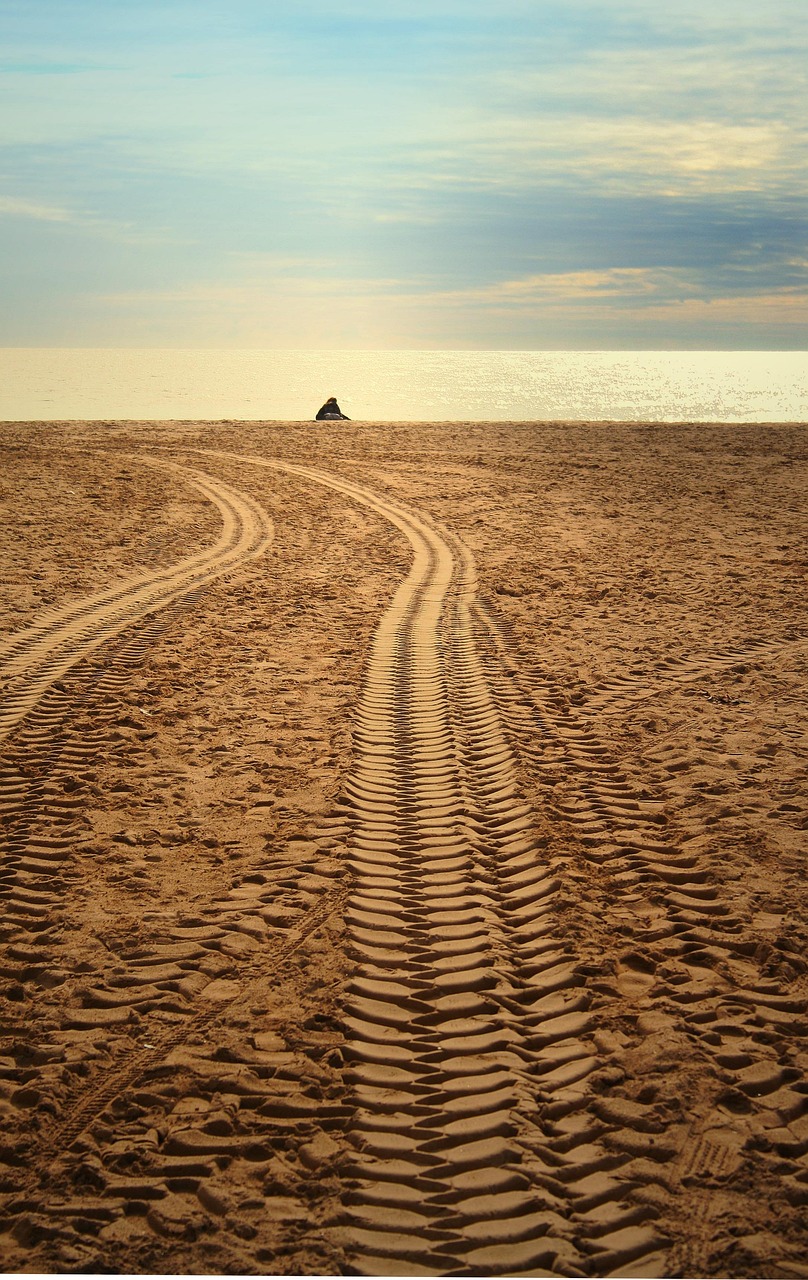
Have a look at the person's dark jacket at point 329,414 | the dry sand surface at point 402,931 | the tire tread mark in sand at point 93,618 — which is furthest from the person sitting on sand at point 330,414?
the dry sand surface at point 402,931

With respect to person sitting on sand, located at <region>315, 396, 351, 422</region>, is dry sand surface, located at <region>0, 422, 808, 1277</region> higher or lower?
lower

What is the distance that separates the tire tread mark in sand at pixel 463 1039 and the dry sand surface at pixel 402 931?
0.04 ft

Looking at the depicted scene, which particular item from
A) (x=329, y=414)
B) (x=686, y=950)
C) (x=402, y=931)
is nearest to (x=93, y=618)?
(x=402, y=931)

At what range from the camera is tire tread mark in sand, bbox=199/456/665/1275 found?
245cm

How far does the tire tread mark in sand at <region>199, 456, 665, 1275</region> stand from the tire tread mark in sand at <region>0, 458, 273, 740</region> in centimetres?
253

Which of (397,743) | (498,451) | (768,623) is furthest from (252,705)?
(498,451)

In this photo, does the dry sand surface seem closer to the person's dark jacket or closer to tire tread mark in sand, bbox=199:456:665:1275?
tire tread mark in sand, bbox=199:456:665:1275

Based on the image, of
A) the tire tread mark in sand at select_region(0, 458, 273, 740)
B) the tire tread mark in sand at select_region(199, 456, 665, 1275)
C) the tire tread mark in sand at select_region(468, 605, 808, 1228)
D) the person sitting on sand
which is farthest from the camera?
the person sitting on sand

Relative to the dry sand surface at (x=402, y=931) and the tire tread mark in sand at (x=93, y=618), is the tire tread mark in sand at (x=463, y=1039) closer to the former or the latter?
the dry sand surface at (x=402, y=931)

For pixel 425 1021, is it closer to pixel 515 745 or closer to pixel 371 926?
pixel 371 926

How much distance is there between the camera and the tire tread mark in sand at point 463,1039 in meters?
2.45

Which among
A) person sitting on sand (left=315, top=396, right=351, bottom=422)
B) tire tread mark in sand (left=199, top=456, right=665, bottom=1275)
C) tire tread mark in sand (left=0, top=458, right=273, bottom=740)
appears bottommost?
tire tread mark in sand (left=199, top=456, right=665, bottom=1275)

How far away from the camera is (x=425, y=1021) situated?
325cm

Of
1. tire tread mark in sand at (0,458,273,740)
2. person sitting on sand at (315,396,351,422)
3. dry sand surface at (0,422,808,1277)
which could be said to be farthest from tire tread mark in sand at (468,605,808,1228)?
person sitting on sand at (315,396,351,422)
